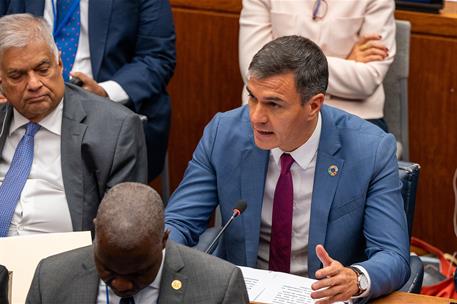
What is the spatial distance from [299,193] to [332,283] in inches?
17.1

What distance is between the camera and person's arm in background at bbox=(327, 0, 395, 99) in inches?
137

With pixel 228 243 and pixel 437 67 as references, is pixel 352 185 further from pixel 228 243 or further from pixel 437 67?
pixel 437 67

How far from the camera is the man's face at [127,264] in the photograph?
69.7 inches

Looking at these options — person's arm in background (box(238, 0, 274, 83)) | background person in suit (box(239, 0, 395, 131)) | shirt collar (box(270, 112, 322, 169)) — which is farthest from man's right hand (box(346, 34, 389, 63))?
shirt collar (box(270, 112, 322, 169))

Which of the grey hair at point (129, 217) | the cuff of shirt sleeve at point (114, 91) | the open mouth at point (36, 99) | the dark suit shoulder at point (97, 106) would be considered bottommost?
the cuff of shirt sleeve at point (114, 91)

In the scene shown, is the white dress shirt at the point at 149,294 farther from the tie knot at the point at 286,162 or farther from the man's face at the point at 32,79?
the man's face at the point at 32,79

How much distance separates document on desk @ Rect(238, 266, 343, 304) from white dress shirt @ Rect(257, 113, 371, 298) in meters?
0.24

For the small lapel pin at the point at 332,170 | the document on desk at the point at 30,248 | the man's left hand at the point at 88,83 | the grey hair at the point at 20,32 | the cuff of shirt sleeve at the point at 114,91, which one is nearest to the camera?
the document on desk at the point at 30,248

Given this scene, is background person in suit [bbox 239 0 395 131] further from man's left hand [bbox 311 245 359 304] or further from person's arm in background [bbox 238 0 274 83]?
man's left hand [bbox 311 245 359 304]

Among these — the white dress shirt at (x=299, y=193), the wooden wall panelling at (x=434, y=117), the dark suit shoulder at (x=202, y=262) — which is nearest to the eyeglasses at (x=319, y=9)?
the wooden wall panelling at (x=434, y=117)

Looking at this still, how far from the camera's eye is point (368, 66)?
3.49 metres

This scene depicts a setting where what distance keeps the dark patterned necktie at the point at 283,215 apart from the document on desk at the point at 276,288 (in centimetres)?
21

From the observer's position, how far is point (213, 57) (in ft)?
13.5

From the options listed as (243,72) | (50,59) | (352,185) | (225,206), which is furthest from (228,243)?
(243,72)
